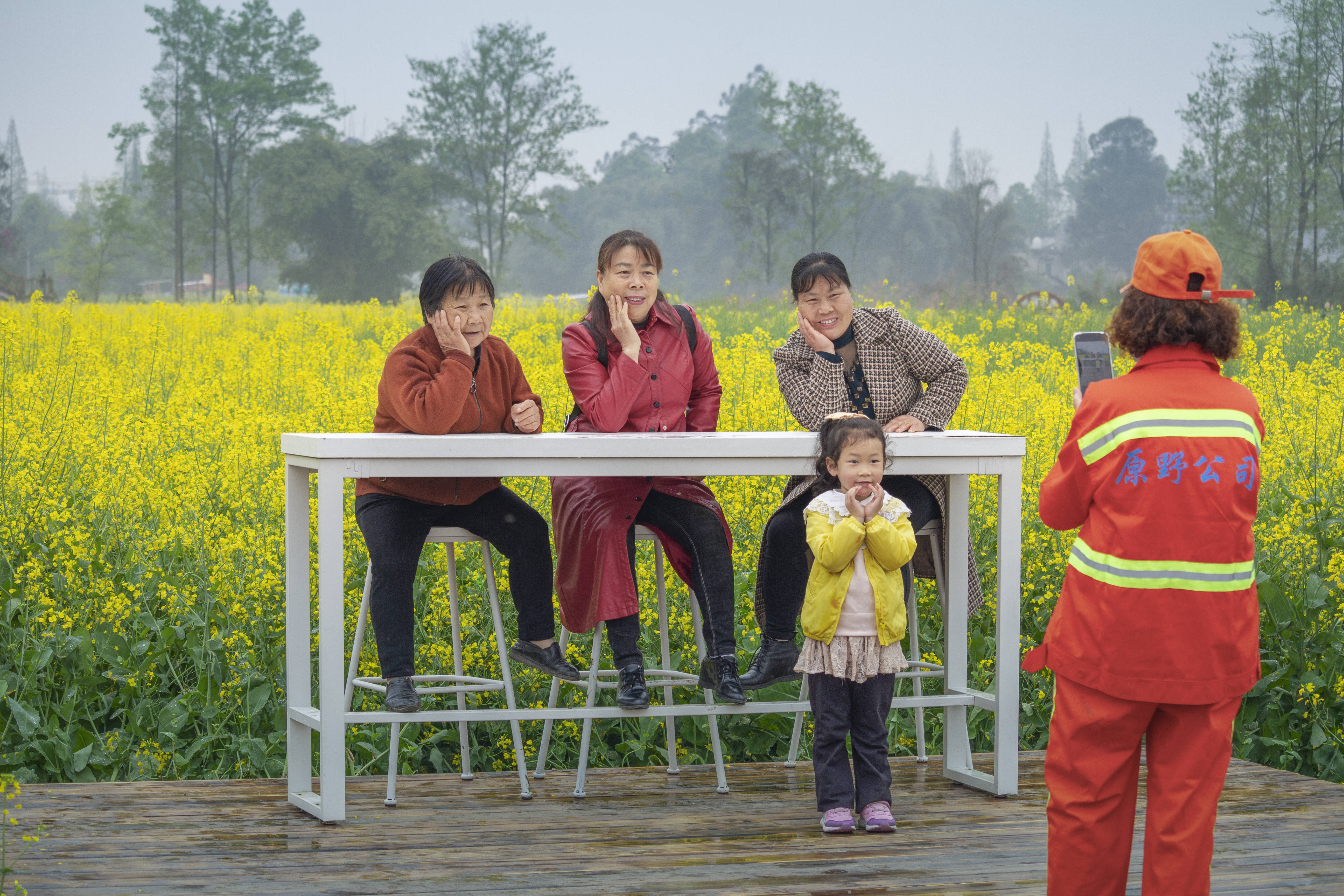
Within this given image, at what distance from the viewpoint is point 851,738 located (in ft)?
9.35

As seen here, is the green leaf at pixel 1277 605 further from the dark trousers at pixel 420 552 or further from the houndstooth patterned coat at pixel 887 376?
the dark trousers at pixel 420 552

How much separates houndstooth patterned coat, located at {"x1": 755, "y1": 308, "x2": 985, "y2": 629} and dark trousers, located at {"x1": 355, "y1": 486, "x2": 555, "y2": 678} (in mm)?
797

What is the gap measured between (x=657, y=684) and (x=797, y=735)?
461 mm

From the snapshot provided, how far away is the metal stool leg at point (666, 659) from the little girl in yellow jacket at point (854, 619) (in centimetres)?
55

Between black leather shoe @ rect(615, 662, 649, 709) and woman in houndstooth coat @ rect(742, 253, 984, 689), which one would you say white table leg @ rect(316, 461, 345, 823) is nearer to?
black leather shoe @ rect(615, 662, 649, 709)

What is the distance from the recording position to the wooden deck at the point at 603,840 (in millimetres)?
2420

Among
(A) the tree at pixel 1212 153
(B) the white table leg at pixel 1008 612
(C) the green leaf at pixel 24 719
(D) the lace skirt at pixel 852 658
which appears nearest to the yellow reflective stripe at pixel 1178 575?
(D) the lace skirt at pixel 852 658

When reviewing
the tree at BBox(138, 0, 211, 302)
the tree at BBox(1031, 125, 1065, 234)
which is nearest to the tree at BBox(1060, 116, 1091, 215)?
the tree at BBox(1031, 125, 1065, 234)

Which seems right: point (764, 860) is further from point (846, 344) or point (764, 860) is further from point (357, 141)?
point (357, 141)

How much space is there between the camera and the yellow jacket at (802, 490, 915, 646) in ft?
8.72

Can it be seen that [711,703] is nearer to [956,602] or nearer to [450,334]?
[956,602]

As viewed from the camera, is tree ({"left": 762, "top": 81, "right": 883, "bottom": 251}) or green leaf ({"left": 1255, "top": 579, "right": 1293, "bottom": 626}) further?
tree ({"left": 762, "top": 81, "right": 883, "bottom": 251})

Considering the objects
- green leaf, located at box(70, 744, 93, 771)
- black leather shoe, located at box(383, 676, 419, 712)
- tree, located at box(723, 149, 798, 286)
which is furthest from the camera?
tree, located at box(723, 149, 798, 286)

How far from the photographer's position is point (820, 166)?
33562mm
